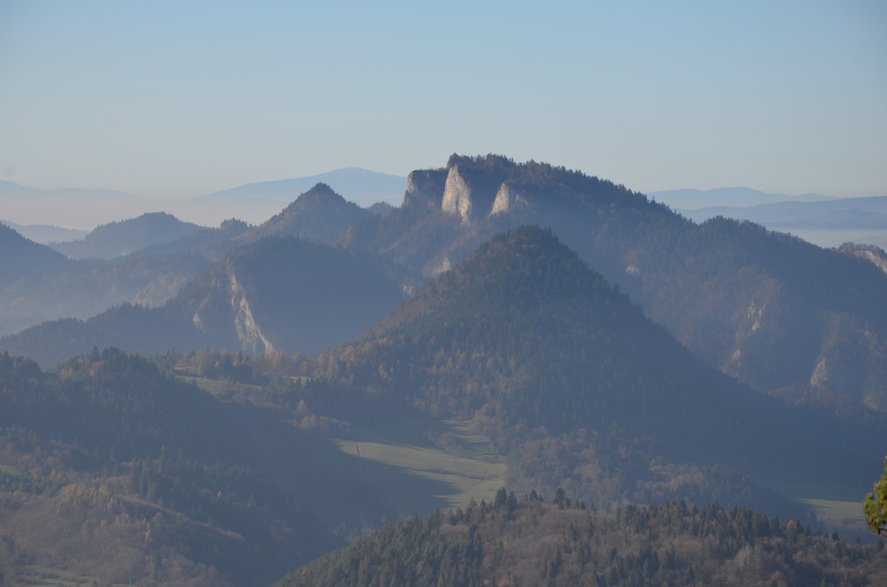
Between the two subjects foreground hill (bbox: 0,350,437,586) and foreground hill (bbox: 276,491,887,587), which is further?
foreground hill (bbox: 0,350,437,586)

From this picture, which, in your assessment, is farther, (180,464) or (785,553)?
(180,464)

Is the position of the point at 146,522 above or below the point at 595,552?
below

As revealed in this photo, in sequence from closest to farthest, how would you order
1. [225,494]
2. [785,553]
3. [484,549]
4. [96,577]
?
1. [785,553]
2. [484,549]
3. [96,577]
4. [225,494]

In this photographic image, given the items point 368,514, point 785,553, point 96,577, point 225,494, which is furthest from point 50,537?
point 785,553

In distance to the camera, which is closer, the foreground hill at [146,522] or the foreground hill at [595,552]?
the foreground hill at [595,552]

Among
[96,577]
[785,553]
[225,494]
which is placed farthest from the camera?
[225,494]

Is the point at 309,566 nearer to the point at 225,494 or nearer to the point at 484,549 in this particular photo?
the point at 484,549

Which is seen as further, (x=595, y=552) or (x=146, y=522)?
(x=146, y=522)
